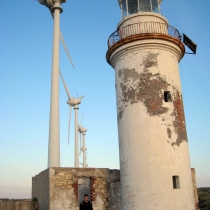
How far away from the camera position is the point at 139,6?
15375mm

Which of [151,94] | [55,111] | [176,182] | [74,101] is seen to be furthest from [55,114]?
[74,101]

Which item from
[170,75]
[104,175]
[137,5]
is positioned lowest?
[104,175]

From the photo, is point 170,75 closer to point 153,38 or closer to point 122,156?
point 153,38

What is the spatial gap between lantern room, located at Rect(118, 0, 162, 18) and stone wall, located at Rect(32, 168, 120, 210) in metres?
8.61

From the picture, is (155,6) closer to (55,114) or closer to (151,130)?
(151,130)

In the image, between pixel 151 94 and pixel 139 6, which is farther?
pixel 139 6

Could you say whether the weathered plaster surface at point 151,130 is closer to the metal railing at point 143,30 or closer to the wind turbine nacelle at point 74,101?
the metal railing at point 143,30

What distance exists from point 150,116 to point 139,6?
251 inches

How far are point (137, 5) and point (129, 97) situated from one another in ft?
17.9

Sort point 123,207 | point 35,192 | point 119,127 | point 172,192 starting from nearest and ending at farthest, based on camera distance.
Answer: point 172,192 < point 123,207 < point 119,127 < point 35,192

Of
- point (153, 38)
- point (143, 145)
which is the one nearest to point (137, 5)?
point (153, 38)

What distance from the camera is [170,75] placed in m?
13.7

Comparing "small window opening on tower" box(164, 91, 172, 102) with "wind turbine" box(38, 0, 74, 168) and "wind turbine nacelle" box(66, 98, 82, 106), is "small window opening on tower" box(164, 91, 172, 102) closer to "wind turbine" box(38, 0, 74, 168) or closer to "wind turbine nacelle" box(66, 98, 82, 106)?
"wind turbine" box(38, 0, 74, 168)

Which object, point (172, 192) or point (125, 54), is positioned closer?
point (172, 192)
